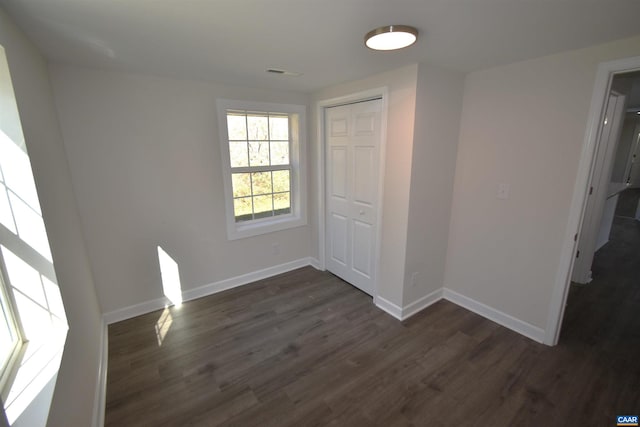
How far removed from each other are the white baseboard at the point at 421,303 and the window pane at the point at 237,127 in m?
2.43

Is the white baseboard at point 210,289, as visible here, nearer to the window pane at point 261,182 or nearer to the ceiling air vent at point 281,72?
the window pane at point 261,182

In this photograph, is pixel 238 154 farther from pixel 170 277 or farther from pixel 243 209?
pixel 170 277

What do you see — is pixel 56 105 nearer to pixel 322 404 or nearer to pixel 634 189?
pixel 322 404

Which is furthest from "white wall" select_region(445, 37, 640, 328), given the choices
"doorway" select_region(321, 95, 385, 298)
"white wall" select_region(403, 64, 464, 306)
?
"doorway" select_region(321, 95, 385, 298)

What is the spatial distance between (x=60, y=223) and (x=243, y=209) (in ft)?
5.56

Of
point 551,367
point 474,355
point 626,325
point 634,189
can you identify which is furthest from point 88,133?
point 634,189

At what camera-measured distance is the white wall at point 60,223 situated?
131 centimetres

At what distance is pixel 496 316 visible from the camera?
8.45 ft

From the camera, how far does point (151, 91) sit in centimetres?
245

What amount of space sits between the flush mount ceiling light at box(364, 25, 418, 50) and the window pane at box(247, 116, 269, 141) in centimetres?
177

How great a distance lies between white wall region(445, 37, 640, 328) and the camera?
1.99 m

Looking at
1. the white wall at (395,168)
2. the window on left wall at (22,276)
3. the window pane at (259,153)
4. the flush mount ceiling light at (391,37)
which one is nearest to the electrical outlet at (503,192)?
the white wall at (395,168)

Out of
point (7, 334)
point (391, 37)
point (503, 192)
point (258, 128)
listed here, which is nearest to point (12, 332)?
point (7, 334)

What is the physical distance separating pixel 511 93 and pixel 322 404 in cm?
269
